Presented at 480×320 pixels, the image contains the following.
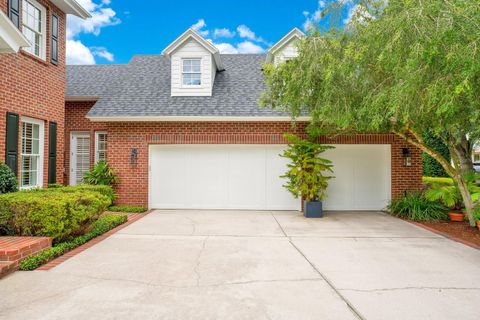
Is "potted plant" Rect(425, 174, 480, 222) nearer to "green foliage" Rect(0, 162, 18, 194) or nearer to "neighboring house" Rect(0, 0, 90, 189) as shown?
"green foliage" Rect(0, 162, 18, 194)

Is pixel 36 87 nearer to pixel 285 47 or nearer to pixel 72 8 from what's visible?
pixel 72 8

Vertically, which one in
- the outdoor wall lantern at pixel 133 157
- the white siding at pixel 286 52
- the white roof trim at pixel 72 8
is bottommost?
the outdoor wall lantern at pixel 133 157

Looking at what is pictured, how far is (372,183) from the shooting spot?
418 inches

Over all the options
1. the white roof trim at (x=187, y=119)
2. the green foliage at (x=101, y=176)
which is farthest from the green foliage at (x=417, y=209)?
the green foliage at (x=101, y=176)

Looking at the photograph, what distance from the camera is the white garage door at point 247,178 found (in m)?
10.6

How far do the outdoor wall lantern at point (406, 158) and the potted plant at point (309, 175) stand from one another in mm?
3006

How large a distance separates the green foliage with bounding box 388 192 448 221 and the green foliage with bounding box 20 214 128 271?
8.18 meters

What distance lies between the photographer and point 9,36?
5.30 metres

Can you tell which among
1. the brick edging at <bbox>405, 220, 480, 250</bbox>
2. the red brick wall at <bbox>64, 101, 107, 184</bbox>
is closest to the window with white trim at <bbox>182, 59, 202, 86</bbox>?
the red brick wall at <bbox>64, 101, 107, 184</bbox>

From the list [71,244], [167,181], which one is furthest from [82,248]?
[167,181]

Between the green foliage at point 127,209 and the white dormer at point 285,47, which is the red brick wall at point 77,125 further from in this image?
the white dormer at point 285,47

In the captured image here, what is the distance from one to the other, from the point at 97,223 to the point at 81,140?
19.9 ft

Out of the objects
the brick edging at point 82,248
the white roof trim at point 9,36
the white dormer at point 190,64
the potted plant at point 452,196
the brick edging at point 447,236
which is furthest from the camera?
the white dormer at point 190,64

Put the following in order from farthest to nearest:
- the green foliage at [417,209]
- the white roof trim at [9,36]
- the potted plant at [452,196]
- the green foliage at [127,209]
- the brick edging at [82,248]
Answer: the green foliage at [127,209]
the green foliage at [417,209]
the potted plant at [452,196]
the white roof trim at [9,36]
the brick edging at [82,248]
